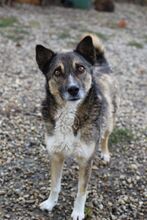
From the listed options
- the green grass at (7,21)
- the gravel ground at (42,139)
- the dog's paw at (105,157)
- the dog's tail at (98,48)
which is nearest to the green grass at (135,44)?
the gravel ground at (42,139)

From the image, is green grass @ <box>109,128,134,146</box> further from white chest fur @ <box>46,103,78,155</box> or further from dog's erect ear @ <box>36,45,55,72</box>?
dog's erect ear @ <box>36,45,55,72</box>

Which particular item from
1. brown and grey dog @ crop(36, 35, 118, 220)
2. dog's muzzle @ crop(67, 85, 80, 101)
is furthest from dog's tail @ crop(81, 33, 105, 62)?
dog's muzzle @ crop(67, 85, 80, 101)

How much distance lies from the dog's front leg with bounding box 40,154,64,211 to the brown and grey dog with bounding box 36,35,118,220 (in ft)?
0.04

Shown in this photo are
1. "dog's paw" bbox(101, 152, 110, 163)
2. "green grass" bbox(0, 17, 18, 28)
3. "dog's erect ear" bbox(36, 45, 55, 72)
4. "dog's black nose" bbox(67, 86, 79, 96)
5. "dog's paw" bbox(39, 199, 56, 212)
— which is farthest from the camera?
"green grass" bbox(0, 17, 18, 28)

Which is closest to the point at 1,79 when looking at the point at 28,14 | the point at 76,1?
the point at 28,14

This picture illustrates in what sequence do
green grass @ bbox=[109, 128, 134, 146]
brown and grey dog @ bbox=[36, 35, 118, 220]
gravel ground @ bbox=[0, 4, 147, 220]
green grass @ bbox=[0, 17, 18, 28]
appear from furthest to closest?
green grass @ bbox=[0, 17, 18, 28]
green grass @ bbox=[109, 128, 134, 146]
gravel ground @ bbox=[0, 4, 147, 220]
brown and grey dog @ bbox=[36, 35, 118, 220]

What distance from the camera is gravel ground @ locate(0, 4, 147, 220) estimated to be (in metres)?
4.13

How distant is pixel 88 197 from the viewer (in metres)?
4.26

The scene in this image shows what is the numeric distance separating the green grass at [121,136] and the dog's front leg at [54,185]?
1.43 meters

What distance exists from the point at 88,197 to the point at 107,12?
9.16 metres

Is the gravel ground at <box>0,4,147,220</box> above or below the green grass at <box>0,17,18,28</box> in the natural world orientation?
below

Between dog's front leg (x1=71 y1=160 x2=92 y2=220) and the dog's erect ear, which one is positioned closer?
the dog's erect ear

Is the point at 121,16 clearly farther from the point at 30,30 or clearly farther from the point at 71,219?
the point at 71,219

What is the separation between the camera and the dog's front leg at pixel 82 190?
12.3ft
